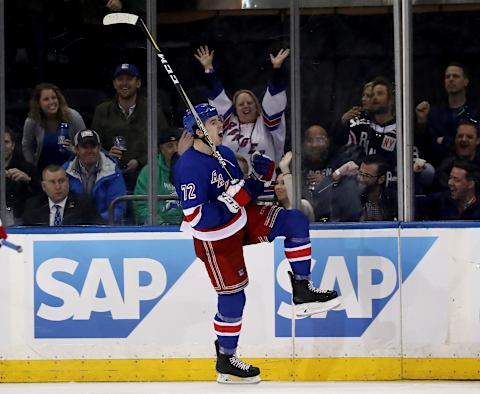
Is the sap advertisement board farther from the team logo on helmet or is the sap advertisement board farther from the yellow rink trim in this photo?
the team logo on helmet

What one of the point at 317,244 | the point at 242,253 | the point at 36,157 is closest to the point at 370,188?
the point at 317,244

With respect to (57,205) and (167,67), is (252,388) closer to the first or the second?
(57,205)

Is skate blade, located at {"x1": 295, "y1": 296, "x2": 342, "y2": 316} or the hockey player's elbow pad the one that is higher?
the hockey player's elbow pad

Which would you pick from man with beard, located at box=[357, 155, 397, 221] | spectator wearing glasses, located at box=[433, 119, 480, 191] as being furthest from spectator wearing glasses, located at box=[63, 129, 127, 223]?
spectator wearing glasses, located at box=[433, 119, 480, 191]

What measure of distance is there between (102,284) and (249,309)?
0.74 m

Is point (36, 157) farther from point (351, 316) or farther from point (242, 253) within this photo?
point (351, 316)

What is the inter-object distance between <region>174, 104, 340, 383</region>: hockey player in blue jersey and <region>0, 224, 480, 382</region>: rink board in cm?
29

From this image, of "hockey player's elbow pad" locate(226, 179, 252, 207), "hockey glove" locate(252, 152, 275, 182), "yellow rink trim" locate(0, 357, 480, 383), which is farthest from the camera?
"yellow rink trim" locate(0, 357, 480, 383)

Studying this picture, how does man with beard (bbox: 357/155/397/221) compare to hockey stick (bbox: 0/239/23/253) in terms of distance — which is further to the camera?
man with beard (bbox: 357/155/397/221)

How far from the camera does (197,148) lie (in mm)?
5758

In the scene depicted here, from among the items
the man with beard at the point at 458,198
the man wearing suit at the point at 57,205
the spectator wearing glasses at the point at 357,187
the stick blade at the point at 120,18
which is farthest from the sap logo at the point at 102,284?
the man with beard at the point at 458,198

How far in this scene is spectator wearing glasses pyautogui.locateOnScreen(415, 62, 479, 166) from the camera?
6.05 m

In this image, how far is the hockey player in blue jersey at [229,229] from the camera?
224 inches

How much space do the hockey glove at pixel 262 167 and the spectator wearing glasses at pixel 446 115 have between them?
2.59 feet
